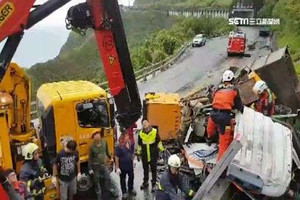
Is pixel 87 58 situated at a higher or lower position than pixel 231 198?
lower

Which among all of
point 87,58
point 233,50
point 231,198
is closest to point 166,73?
point 233,50

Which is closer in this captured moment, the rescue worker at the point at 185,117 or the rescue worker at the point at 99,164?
the rescue worker at the point at 99,164

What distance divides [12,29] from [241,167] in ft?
13.7

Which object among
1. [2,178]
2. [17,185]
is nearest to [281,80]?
[17,185]

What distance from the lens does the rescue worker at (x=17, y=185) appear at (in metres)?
7.30

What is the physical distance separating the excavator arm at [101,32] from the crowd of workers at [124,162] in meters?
0.74

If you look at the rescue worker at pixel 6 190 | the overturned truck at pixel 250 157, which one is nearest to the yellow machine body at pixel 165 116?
the overturned truck at pixel 250 157

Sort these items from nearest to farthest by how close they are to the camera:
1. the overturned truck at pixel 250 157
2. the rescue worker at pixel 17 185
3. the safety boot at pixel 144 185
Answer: the rescue worker at pixel 17 185, the overturned truck at pixel 250 157, the safety boot at pixel 144 185

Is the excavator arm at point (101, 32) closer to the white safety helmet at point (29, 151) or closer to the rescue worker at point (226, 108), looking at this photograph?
the white safety helmet at point (29, 151)

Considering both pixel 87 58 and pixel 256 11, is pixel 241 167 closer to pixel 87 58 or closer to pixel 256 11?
pixel 256 11

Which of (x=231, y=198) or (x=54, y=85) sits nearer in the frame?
(x=231, y=198)

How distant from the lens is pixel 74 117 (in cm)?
1002

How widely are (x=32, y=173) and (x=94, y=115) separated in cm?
244

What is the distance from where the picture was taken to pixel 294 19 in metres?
34.1
